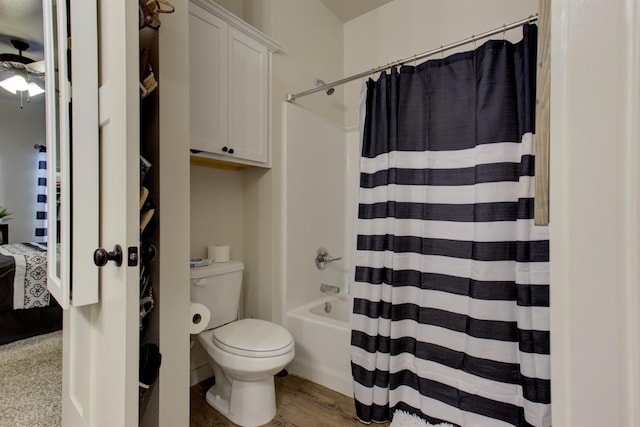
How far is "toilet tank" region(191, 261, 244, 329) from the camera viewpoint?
178 cm

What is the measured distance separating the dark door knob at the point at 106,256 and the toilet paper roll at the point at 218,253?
118 centimetres

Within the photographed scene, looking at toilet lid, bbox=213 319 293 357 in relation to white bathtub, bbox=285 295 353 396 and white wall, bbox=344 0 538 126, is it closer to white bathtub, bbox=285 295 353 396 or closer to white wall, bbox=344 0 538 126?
white bathtub, bbox=285 295 353 396

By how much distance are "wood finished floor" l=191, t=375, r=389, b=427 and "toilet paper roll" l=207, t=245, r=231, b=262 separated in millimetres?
804

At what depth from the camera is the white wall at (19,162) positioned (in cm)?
381

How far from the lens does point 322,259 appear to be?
2.51 metres

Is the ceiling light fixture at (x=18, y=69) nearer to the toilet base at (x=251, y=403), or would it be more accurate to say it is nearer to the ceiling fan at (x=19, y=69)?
the ceiling fan at (x=19, y=69)

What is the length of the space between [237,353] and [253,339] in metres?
0.11

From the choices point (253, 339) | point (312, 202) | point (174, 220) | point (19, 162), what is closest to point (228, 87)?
point (312, 202)

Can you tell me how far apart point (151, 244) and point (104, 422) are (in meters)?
0.54

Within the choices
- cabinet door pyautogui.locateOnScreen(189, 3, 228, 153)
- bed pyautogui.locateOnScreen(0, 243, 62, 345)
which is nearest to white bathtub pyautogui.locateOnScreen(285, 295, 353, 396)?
cabinet door pyautogui.locateOnScreen(189, 3, 228, 153)
